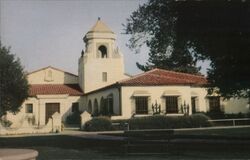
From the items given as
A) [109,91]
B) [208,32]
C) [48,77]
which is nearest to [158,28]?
[208,32]

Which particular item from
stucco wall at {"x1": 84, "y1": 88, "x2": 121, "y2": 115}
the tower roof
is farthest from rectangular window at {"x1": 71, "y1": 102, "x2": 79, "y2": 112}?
the tower roof

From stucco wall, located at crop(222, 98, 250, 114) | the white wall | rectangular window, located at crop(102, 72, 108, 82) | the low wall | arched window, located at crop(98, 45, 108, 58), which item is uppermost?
arched window, located at crop(98, 45, 108, 58)

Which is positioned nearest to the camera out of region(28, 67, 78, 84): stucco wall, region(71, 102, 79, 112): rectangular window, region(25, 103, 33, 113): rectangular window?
region(25, 103, 33, 113): rectangular window

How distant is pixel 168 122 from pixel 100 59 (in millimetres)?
17598

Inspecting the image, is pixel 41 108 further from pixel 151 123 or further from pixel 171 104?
pixel 151 123

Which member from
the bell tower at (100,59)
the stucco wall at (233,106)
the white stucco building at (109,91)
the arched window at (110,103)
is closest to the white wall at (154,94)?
the white stucco building at (109,91)

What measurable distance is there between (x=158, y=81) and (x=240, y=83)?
1839cm

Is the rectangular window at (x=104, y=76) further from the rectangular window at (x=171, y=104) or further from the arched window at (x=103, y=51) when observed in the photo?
the rectangular window at (x=171, y=104)

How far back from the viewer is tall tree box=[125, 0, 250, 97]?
49.3ft

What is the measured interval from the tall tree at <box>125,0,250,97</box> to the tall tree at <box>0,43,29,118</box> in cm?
1407

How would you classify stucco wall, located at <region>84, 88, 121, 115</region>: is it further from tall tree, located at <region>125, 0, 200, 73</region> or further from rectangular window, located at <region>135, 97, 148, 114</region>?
tall tree, located at <region>125, 0, 200, 73</region>

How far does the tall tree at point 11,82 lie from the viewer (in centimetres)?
3100

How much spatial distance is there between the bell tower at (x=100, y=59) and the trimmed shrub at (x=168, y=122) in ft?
54.5

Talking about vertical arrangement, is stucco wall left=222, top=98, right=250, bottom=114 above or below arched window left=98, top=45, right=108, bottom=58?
below
